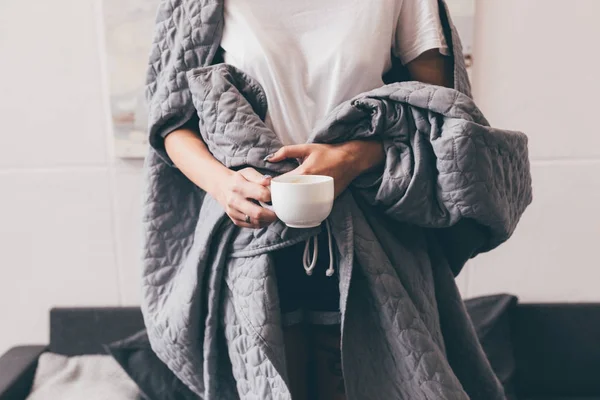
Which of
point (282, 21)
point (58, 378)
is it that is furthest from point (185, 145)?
point (58, 378)

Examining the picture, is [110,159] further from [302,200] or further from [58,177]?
[302,200]

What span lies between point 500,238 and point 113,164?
3.09 ft

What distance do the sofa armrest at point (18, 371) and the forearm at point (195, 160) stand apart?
67cm

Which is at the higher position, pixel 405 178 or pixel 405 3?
pixel 405 3

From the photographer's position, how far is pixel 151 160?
903 millimetres

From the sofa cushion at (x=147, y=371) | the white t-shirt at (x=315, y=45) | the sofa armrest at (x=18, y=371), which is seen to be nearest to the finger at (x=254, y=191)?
the white t-shirt at (x=315, y=45)

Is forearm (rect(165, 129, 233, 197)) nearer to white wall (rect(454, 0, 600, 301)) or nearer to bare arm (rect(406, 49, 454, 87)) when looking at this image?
bare arm (rect(406, 49, 454, 87))

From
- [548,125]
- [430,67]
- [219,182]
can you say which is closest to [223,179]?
[219,182]

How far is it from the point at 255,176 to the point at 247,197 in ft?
0.10

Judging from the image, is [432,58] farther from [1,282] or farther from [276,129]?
[1,282]

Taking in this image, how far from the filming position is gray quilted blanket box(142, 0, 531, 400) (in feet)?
2.23

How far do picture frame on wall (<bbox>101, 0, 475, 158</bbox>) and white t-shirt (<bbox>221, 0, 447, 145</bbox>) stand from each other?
1.61ft

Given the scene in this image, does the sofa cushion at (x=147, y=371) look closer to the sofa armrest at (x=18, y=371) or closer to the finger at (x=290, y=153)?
the sofa armrest at (x=18, y=371)

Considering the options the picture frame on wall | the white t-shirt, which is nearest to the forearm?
the white t-shirt
